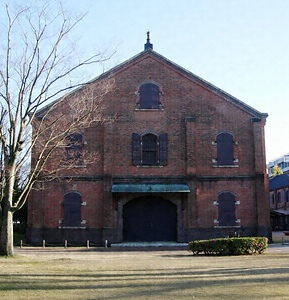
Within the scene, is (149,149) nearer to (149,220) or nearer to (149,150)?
(149,150)

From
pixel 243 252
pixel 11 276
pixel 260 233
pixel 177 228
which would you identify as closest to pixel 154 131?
pixel 177 228

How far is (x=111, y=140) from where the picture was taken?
30.4 metres

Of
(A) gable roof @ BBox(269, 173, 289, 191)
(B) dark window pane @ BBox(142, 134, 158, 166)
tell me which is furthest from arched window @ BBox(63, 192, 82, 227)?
(A) gable roof @ BBox(269, 173, 289, 191)

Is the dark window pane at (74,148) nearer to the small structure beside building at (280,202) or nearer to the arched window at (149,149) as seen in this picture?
the arched window at (149,149)

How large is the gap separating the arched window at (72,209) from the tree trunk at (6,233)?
1083 centimetres

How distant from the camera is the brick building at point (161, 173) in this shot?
29.8 metres

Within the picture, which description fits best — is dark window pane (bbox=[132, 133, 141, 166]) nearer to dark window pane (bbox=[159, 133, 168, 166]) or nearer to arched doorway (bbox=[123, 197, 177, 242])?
dark window pane (bbox=[159, 133, 168, 166])

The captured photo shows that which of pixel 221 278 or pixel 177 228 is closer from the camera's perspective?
pixel 221 278

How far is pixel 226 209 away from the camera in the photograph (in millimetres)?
30297

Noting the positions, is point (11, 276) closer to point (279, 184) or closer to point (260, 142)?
point (260, 142)

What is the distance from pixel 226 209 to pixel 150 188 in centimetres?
509

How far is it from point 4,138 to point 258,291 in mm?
13035

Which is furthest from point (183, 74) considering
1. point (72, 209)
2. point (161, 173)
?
point (72, 209)

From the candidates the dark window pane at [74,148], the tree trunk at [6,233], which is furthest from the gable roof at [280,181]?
the tree trunk at [6,233]
